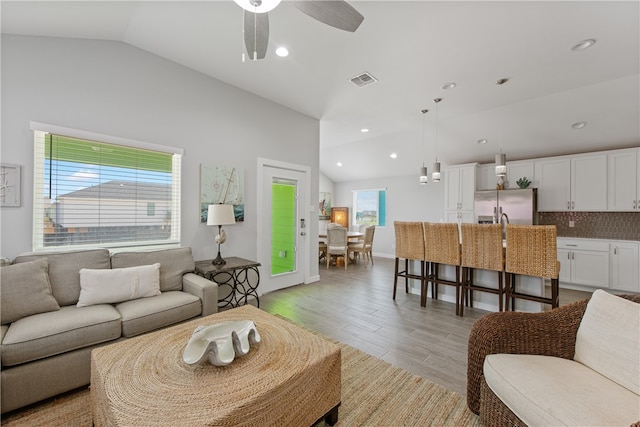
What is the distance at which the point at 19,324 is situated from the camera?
1770mm

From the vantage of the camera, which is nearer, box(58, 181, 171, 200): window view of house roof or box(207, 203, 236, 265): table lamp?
box(58, 181, 171, 200): window view of house roof

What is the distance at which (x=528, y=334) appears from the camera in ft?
4.98

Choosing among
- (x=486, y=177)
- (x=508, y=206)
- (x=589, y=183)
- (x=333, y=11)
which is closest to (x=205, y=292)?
(x=333, y=11)

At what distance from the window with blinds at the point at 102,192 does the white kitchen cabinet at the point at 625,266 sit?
6.59 metres

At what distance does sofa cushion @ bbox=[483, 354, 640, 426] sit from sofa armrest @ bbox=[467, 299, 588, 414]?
5cm

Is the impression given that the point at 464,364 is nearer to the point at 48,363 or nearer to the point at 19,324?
the point at 48,363

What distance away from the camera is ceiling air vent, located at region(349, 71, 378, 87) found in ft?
10.9

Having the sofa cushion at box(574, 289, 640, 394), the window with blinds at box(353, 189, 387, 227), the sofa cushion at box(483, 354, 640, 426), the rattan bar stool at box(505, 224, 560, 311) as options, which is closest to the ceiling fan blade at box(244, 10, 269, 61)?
the sofa cushion at box(483, 354, 640, 426)

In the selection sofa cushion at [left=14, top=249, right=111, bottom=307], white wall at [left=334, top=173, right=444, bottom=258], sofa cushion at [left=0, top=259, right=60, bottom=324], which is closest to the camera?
sofa cushion at [left=0, top=259, right=60, bottom=324]

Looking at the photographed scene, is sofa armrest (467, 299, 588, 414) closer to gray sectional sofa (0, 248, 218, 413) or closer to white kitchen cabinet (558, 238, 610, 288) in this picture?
gray sectional sofa (0, 248, 218, 413)

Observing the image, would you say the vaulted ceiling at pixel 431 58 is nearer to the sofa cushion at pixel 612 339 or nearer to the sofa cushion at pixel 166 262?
the sofa cushion at pixel 166 262

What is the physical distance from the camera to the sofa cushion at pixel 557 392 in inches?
41.2

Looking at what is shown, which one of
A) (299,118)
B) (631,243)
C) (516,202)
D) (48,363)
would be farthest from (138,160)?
(631,243)

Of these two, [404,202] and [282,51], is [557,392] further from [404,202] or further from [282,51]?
[404,202]
